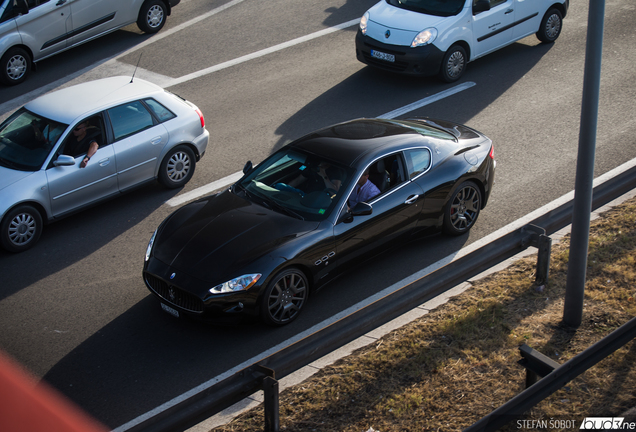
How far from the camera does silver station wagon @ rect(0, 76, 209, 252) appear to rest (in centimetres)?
830

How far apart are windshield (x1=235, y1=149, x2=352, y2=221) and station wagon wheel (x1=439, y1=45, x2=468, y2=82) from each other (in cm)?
592

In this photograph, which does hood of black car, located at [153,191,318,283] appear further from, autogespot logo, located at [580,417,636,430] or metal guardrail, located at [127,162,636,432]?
autogespot logo, located at [580,417,636,430]

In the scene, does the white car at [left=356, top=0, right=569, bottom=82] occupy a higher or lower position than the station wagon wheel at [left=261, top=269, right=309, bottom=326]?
higher

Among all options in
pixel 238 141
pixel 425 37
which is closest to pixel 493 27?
pixel 425 37

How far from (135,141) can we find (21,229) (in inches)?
74.4

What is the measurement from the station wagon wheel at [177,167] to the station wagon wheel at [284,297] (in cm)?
360

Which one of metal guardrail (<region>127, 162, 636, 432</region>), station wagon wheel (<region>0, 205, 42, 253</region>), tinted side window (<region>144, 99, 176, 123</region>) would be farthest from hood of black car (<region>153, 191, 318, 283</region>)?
tinted side window (<region>144, 99, 176, 123</region>)

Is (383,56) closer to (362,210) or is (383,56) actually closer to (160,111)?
(160,111)

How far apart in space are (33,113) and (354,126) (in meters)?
4.35

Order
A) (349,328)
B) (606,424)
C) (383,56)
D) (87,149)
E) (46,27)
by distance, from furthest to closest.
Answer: (46,27) → (383,56) → (87,149) → (349,328) → (606,424)

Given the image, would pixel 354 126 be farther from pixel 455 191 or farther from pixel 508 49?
pixel 508 49

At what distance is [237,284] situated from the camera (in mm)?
6383

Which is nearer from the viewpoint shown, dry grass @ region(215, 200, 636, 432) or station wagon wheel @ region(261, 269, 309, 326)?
dry grass @ region(215, 200, 636, 432)

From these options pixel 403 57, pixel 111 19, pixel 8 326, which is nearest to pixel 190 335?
pixel 8 326
